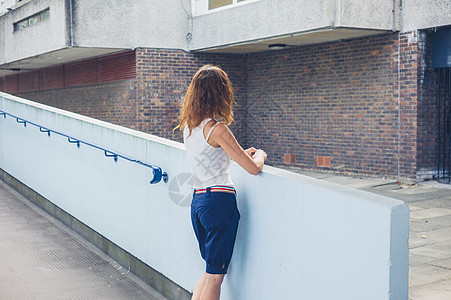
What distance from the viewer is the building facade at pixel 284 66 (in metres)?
10.9

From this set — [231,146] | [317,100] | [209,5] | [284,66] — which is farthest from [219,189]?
[209,5]

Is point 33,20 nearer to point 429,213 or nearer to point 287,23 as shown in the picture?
point 287,23

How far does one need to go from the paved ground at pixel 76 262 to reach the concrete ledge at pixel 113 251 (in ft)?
0.23

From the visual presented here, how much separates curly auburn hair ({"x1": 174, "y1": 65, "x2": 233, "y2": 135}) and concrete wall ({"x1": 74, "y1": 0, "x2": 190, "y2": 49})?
10.5 metres

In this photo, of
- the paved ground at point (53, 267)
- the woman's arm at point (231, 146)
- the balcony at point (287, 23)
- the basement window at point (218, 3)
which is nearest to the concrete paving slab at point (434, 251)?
the paved ground at point (53, 267)

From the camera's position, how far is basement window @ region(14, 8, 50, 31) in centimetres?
1497

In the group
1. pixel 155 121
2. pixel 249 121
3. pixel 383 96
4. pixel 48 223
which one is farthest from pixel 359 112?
pixel 48 223

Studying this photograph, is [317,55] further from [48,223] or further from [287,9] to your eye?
[48,223]

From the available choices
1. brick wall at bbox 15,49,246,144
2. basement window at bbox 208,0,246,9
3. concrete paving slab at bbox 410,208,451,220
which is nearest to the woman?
concrete paving slab at bbox 410,208,451,220

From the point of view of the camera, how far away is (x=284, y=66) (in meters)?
14.0

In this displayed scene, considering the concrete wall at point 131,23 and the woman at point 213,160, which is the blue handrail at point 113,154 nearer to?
the woman at point 213,160

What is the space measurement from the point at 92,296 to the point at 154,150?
1.45 metres

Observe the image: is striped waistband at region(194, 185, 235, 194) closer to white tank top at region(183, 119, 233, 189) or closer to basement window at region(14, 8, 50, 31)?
white tank top at region(183, 119, 233, 189)

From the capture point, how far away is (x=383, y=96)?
1147 cm
